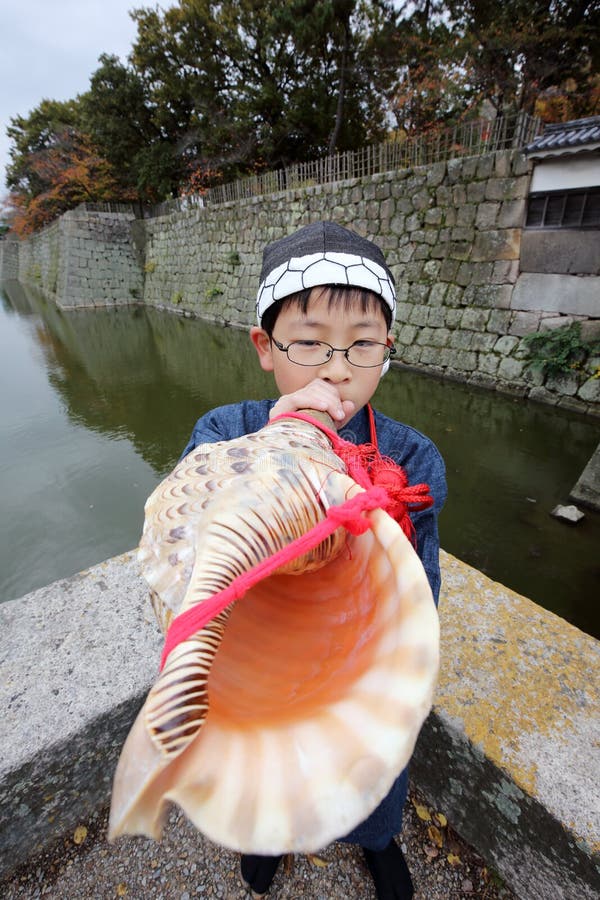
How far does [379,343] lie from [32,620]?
1354 mm

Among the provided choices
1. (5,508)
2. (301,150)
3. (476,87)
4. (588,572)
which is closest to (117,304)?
(301,150)

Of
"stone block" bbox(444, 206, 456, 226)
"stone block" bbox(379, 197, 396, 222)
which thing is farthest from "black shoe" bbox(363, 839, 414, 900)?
"stone block" bbox(379, 197, 396, 222)

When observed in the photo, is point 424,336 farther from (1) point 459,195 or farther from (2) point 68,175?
(2) point 68,175

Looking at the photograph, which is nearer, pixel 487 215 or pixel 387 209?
pixel 487 215

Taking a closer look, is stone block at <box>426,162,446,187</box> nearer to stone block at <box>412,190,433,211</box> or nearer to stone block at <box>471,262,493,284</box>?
stone block at <box>412,190,433,211</box>

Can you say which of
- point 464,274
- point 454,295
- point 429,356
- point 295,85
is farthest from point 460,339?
point 295,85

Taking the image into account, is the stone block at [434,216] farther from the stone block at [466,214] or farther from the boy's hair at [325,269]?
the boy's hair at [325,269]

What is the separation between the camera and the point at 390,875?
1118 mm

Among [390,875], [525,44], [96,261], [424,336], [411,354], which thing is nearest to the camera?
[390,875]

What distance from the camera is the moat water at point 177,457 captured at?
3.14m

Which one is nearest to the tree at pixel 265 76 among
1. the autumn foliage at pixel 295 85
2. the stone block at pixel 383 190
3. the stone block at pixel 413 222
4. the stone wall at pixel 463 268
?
the autumn foliage at pixel 295 85

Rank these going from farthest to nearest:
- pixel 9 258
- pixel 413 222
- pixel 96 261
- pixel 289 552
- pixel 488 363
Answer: pixel 9 258 < pixel 96 261 < pixel 413 222 < pixel 488 363 < pixel 289 552

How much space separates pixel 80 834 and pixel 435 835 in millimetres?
1005

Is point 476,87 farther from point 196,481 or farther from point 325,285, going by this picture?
point 196,481
